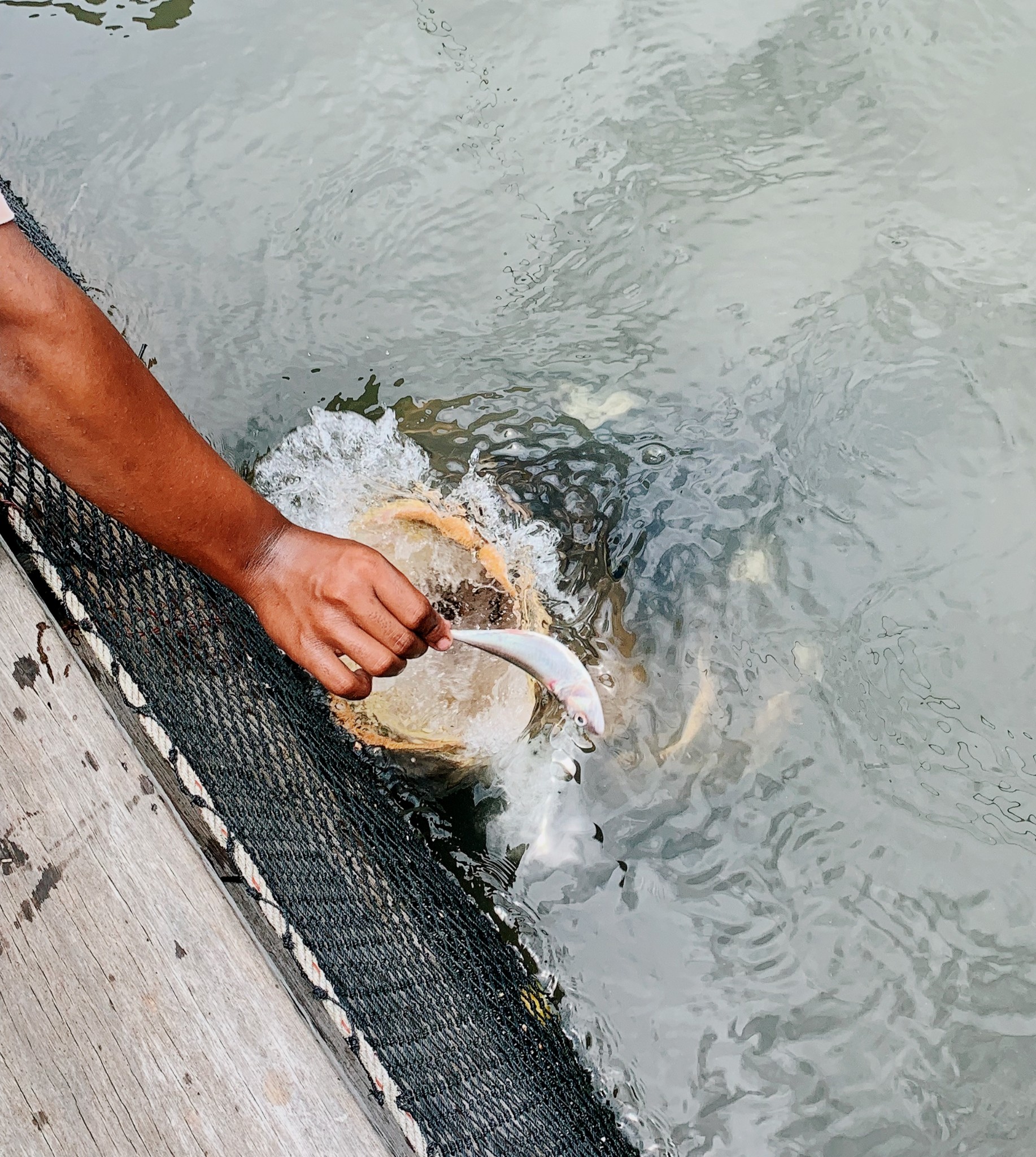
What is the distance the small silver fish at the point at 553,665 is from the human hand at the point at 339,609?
0.30 m

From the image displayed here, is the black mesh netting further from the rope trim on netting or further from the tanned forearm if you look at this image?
the tanned forearm

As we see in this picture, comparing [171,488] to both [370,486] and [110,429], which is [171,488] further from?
[370,486]

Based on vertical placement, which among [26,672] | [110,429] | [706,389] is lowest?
[706,389]

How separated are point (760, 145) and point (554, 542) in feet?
6.09

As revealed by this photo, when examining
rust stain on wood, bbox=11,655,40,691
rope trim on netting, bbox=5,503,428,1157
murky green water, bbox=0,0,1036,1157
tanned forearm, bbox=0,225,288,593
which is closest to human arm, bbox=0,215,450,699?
tanned forearm, bbox=0,225,288,593

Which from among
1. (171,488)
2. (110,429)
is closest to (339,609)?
(171,488)

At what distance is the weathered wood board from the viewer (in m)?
1.57

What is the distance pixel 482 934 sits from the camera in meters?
2.64

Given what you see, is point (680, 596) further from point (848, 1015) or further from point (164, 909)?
point (164, 909)

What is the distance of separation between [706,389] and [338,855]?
207cm

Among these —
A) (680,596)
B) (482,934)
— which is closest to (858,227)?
(680,596)

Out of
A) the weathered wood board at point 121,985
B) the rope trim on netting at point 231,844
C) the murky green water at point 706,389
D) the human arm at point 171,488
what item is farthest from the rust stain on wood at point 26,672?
the murky green water at point 706,389

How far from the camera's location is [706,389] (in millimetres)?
3127

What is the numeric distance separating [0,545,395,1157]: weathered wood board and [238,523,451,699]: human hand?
0.42 meters
